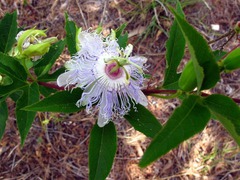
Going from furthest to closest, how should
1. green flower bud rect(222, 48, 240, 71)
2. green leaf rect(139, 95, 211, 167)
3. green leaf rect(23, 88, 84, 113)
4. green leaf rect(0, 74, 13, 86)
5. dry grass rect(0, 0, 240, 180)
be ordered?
1. dry grass rect(0, 0, 240, 180)
2. green leaf rect(0, 74, 13, 86)
3. green leaf rect(23, 88, 84, 113)
4. green flower bud rect(222, 48, 240, 71)
5. green leaf rect(139, 95, 211, 167)

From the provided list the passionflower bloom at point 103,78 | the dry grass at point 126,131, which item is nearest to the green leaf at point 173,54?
the passionflower bloom at point 103,78

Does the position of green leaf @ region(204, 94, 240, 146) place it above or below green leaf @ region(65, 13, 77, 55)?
above

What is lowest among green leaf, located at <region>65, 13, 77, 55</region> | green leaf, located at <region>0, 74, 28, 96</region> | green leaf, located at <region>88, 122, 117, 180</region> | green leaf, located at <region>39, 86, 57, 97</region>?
green leaf, located at <region>88, 122, 117, 180</region>

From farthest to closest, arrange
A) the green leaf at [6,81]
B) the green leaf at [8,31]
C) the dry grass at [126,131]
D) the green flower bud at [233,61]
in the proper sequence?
1. the dry grass at [126,131]
2. the green leaf at [8,31]
3. the green leaf at [6,81]
4. the green flower bud at [233,61]

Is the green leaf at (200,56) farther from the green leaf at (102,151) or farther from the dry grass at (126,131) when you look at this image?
the dry grass at (126,131)

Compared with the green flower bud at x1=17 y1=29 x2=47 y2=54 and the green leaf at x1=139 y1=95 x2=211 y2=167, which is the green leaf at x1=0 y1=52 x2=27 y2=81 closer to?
the green flower bud at x1=17 y1=29 x2=47 y2=54

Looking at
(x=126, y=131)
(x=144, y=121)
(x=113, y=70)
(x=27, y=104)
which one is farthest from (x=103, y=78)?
(x=126, y=131)

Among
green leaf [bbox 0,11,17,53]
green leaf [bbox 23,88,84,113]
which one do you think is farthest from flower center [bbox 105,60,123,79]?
green leaf [bbox 0,11,17,53]

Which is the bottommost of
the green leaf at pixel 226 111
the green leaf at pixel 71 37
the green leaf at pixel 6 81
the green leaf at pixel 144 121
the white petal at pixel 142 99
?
the green leaf at pixel 144 121
